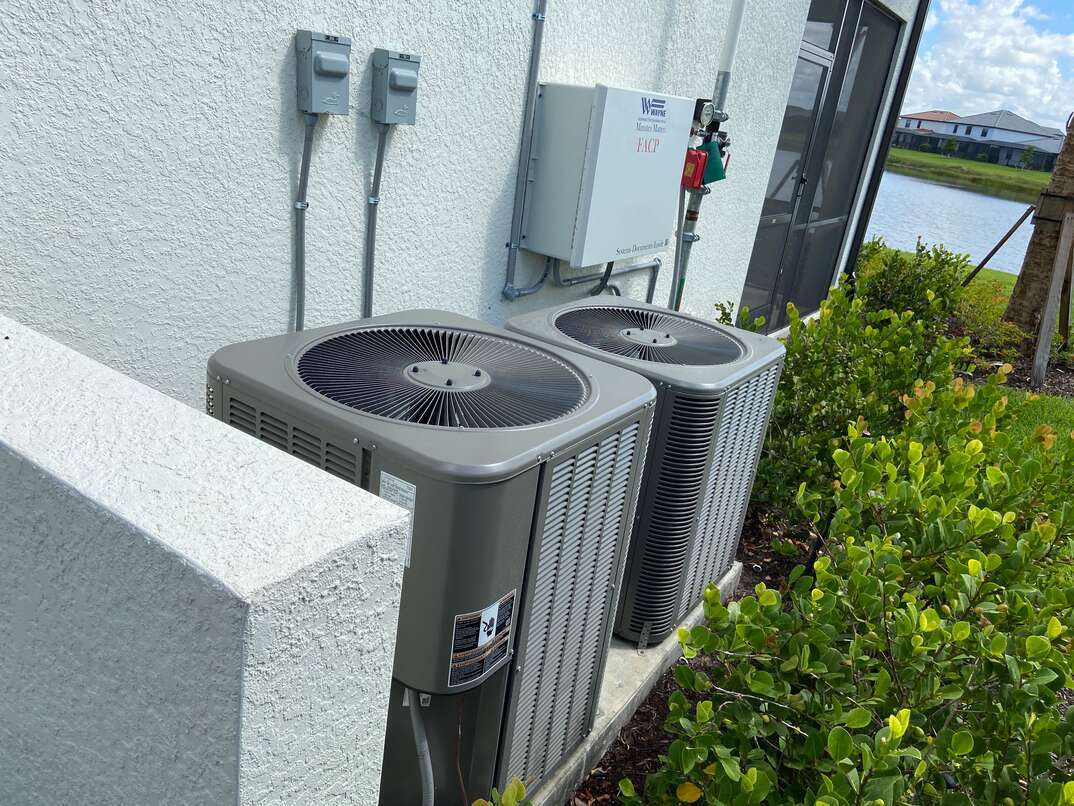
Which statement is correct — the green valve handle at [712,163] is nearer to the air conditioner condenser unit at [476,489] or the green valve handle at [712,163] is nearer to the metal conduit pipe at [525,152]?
the metal conduit pipe at [525,152]

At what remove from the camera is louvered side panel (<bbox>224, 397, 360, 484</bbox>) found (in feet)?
4.81

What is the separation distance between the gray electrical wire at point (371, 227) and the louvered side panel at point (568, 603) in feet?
3.61

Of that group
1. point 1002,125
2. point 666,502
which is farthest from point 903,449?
point 1002,125

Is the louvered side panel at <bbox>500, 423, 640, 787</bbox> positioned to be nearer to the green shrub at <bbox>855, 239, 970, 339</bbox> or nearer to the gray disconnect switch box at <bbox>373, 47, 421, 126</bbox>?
the gray disconnect switch box at <bbox>373, 47, 421, 126</bbox>

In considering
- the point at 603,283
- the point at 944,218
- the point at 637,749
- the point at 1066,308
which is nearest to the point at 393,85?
the point at 603,283

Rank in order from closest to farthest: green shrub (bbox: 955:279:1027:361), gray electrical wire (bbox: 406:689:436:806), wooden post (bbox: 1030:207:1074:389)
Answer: gray electrical wire (bbox: 406:689:436:806), wooden post (bbox: 1030:207:1074:389), green shrub (bbox: 955:279:1027:361)

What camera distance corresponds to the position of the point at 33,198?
1.67 metres

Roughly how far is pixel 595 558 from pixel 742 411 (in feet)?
3.06

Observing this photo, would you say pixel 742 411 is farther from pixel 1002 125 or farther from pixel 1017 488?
pixel 1002 125

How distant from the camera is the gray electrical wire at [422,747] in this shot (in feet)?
5.29

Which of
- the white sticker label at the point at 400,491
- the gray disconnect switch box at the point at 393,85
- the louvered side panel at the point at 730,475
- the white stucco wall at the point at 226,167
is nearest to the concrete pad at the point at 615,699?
the louvered side panel at the point at 730,475

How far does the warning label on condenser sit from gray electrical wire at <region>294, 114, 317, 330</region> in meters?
1.17

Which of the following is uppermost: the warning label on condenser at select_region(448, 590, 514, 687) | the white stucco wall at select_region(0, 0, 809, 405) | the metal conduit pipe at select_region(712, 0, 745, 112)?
the metal conduit pipe at select_region(712, 0, 745, 112)

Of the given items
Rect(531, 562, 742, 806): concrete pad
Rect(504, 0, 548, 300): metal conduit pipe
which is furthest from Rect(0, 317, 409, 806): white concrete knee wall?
Rect(504, 0, 548, 300): metal conduit pipe
